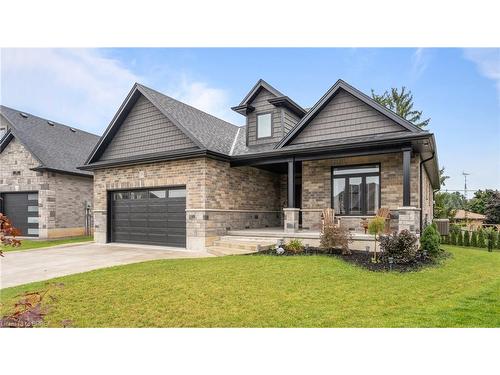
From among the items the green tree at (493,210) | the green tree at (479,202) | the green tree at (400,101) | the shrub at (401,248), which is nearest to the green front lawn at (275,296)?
the shrub at (401,248)

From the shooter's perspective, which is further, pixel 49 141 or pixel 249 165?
pixel 49 141

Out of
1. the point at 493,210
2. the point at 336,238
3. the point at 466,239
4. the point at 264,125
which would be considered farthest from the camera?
the point at 493,210

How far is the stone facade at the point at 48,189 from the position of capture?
61.0ft

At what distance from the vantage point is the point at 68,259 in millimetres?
11055

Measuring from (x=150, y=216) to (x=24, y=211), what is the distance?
1028cm

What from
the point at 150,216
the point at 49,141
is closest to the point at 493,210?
the point at 150,216

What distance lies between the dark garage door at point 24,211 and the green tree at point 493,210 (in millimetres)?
38097

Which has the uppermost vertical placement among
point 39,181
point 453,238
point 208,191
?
point 39,181

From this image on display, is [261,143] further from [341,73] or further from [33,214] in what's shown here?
[33,214]

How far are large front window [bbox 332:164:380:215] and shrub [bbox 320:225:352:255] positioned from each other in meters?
2.88

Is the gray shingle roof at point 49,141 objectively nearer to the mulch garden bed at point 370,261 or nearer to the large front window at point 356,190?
the mulch garden bed at point 370,261

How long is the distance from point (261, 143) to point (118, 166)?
6.76 metres

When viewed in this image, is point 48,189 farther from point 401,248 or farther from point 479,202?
point 479,202

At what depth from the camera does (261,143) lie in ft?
49.4
